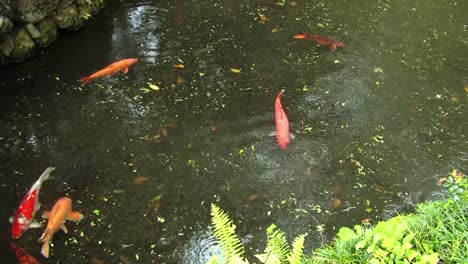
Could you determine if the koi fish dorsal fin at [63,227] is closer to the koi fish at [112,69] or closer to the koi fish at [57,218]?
the koi fish at [57,218]

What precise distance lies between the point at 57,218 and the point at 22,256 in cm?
42

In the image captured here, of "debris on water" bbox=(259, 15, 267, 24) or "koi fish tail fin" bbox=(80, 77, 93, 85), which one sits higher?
"debris on water" bbox=(259, 15, 267, 24)

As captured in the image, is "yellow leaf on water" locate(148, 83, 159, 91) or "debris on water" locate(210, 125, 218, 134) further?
"yellow leaf on water" locate(148, 83, 159, 91)

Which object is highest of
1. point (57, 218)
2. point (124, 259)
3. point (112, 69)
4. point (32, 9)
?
point (32, 9)

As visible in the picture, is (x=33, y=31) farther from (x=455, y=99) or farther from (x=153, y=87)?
(x=455, y=99)

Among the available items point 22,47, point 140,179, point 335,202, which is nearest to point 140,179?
point 140,179

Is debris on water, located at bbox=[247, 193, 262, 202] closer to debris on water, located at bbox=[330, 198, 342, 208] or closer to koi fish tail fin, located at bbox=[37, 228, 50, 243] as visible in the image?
debris on water, located at bbox=[330, 198, 342, 208]

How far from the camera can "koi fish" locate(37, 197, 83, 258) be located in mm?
3931

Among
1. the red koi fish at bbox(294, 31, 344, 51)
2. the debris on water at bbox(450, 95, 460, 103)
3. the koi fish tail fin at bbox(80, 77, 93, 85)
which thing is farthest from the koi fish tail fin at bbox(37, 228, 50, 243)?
the debris on water at bbox(450, 95, 460, 103)

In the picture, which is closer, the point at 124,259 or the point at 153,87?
the point at 124,259

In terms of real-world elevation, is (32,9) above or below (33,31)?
above

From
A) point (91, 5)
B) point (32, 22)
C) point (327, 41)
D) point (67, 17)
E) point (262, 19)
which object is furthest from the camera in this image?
point (262, 19)

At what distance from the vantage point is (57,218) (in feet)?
13.2

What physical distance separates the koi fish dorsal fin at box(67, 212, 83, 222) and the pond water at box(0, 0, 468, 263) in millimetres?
68
